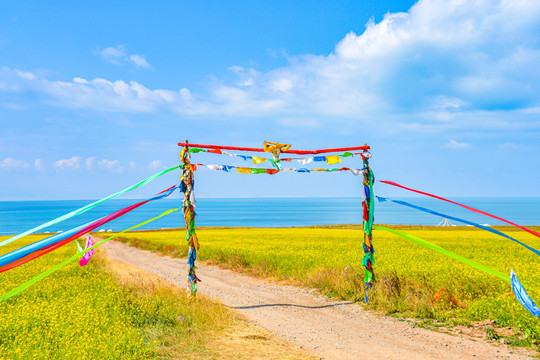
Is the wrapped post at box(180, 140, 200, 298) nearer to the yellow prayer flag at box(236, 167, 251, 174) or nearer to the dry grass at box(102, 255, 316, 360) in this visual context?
the dry grass at box(102, 255, 316, 360)

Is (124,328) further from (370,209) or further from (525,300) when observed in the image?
(370,209)

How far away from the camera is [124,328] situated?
638 cm

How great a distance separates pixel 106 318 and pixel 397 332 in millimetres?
6081

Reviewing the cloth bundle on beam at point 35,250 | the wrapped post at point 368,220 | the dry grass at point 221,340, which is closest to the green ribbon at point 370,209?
the wrapped post at point 368,220

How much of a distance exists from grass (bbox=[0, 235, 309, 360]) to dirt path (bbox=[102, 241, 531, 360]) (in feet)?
2.72

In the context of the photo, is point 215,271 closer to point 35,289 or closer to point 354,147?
point 35,289

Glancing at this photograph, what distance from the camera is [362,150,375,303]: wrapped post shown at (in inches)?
385

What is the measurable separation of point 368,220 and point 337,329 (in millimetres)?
3405

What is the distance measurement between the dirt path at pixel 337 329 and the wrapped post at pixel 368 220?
968mm

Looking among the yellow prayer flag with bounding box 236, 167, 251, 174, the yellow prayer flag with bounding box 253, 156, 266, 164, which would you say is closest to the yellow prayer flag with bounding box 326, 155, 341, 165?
the yellow prayer flag with bounding box 253, 156, 266, 164

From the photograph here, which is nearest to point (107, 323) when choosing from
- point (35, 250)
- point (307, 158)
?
point (35, 250)

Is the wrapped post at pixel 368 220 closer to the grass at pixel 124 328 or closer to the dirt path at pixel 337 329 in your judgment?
the dirt path at pixel 337 329

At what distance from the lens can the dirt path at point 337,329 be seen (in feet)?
20.6

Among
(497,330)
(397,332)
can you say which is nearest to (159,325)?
(397,332)
